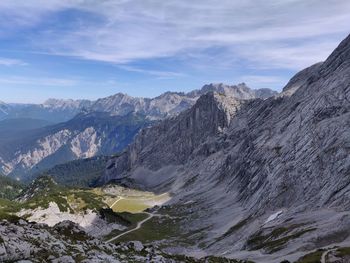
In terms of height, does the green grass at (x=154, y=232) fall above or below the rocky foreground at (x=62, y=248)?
below

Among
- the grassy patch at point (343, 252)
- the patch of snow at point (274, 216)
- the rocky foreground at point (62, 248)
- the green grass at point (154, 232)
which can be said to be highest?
the rocky foreground at point (62, 248)

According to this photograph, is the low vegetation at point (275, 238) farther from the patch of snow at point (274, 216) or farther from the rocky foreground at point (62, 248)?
the rocky foreground at point (62, 248)

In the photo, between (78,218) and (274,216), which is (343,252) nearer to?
(274,216)

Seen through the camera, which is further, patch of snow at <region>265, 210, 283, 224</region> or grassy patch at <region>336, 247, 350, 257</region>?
patch of snow at <region>265, 210, 283, 224</region>

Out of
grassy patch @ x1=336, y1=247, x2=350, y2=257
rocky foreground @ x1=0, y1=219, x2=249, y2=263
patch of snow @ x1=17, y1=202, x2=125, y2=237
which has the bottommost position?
patch of snow @ x1=17, y1=202, x2=125, y2=237

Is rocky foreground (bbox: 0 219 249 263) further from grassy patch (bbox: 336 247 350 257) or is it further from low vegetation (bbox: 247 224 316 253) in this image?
low vegetation (bbox: 247 224 316 253)

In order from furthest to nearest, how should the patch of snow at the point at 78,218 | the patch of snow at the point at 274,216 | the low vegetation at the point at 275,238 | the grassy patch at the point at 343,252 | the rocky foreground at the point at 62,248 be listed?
the patch of snow at the point at 78,218 < the patch of snow at the point at 274,216 < the low vegetation at the point at 275,238 < the grassy patch at the point at 343,252 < the rocky foreground at the point at 62,248

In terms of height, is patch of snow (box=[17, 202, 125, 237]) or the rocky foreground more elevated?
the rocky foreground

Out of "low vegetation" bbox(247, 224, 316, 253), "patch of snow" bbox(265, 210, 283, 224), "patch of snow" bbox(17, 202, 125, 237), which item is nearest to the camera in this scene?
"low vegetation" bbox(247, 224, 316, 253)

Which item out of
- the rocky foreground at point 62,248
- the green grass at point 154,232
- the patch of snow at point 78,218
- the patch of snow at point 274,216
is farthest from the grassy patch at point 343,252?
the patch of snow at point 78,218

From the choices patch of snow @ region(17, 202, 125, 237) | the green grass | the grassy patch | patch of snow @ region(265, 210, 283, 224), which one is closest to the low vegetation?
patch of snow @ region(265, 210, 283, 224)

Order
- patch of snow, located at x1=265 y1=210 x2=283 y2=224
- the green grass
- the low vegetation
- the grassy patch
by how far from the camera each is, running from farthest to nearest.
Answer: the green grass, patch of snow, located at x1=265 y1=210 x2=283 y2=224, the low vegetation, the grassy patch

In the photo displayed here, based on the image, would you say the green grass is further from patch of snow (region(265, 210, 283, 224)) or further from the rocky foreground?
the rocky foreground

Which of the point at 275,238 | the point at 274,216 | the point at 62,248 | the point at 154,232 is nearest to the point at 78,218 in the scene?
the point at 154,232
